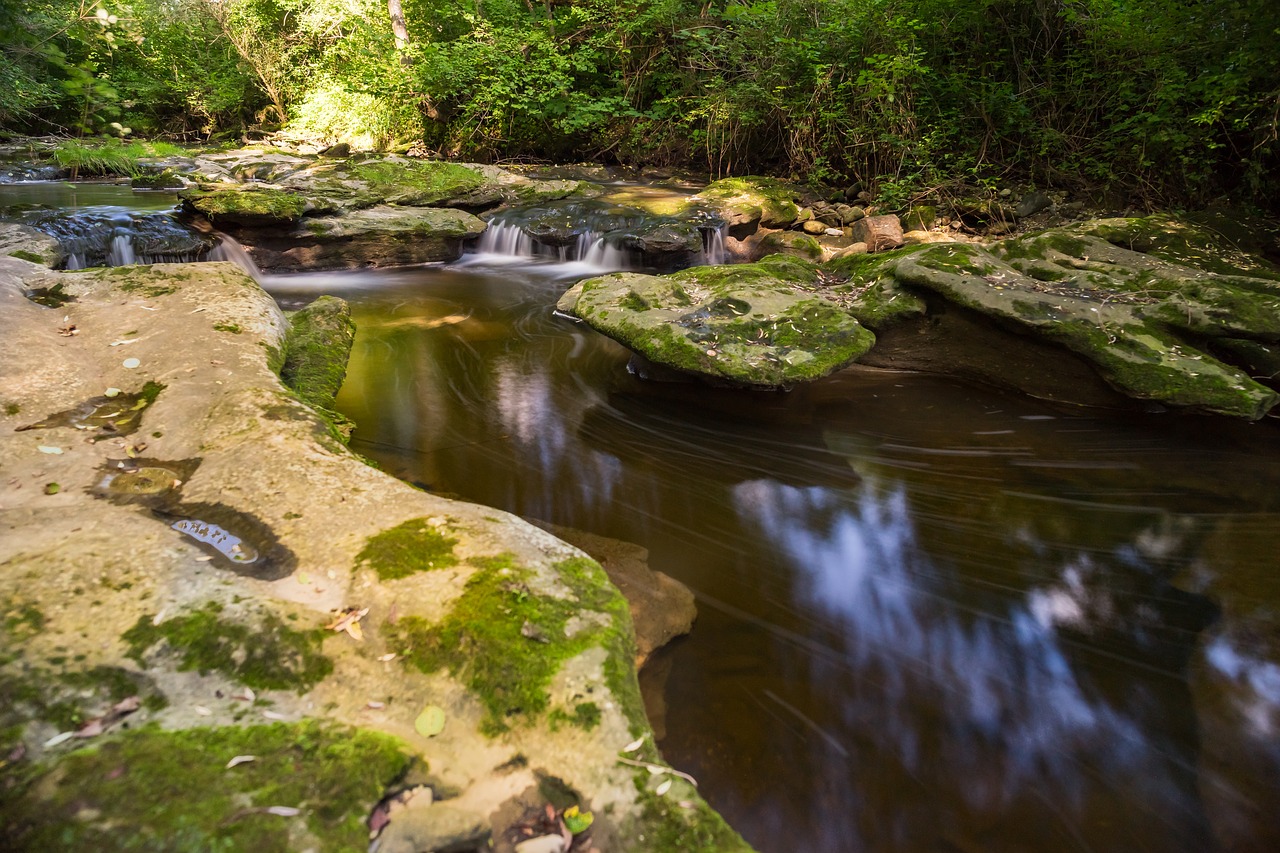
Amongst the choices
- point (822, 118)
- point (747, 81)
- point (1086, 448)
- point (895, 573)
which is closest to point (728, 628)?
point (895, 573)

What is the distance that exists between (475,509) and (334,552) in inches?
21.2

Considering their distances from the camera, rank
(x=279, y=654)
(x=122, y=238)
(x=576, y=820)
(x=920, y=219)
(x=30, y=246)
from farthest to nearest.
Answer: (x=920, y=219) → (x=122, y=238) → (x=30, y=246) → (x=279, y=654) → (x=576, y=820)

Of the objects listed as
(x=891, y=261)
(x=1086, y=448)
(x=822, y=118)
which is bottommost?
(x=1086, y=448)

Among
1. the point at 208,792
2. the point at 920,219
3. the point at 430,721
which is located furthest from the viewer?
the point at 920,219

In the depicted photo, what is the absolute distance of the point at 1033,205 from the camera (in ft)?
Answer: 31.3

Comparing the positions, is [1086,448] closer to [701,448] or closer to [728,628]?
[701,448]

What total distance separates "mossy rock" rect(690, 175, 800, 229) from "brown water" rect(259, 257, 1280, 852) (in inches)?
196

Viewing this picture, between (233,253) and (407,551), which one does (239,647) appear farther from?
(233,253)

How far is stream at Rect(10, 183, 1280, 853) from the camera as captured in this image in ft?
7.86

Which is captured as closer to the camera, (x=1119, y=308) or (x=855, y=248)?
(x=1119, y=308)

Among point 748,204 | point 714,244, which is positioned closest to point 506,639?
point 714,244

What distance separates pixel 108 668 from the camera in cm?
168

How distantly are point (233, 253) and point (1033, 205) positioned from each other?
11.5 m

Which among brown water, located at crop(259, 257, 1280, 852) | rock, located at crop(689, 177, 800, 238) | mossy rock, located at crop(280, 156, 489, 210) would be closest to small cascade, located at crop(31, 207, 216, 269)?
mossy rock, located at crop(280, 156, 489, 210)
